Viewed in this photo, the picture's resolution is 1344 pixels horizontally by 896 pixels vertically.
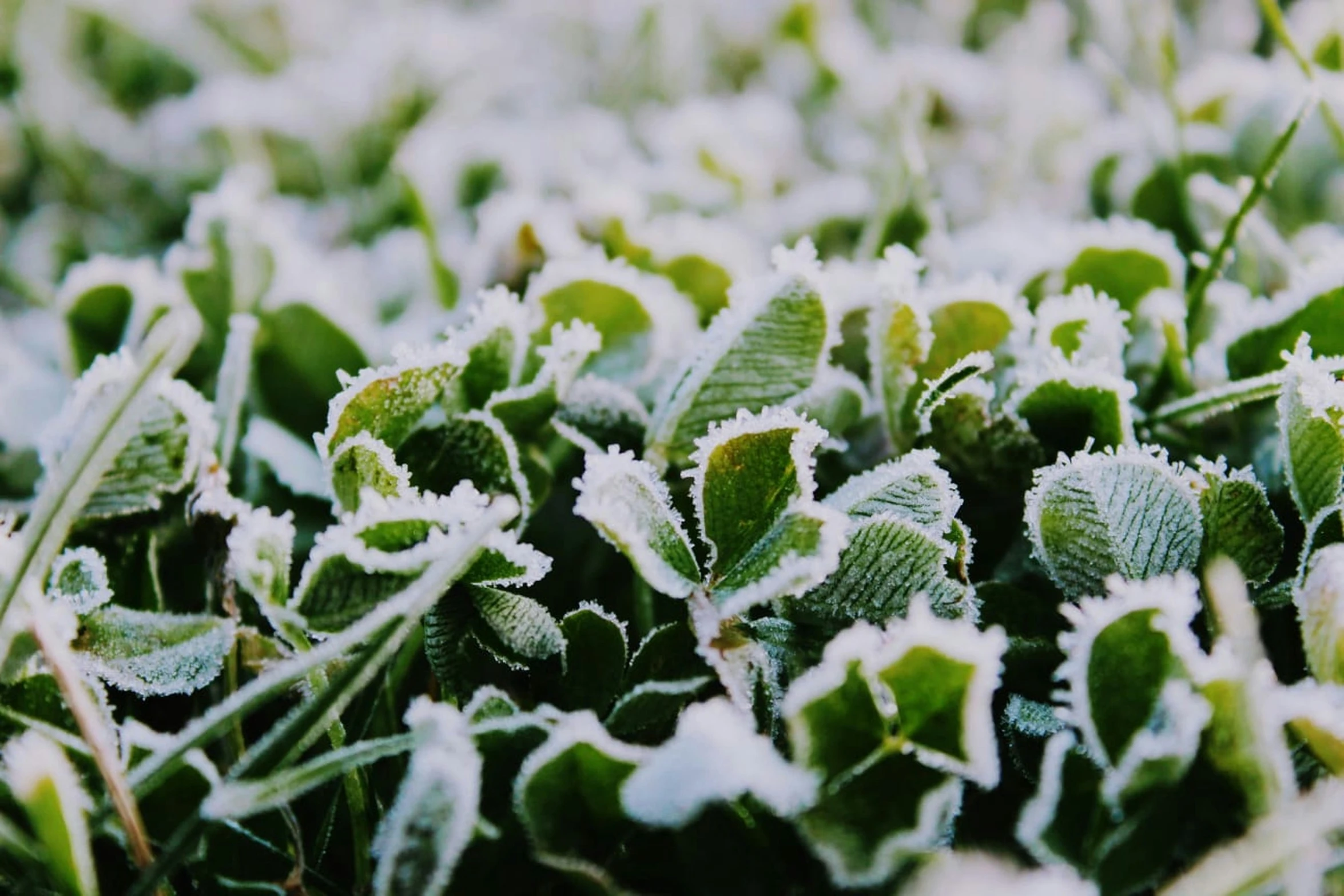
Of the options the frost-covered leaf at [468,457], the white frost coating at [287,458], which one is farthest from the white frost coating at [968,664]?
the white frost coating at [287,458]

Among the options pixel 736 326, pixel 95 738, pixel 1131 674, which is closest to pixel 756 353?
pixel 736 326

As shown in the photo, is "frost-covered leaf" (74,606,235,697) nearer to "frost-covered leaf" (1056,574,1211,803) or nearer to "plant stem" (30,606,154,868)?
"plant stem" (30,606,154,868)

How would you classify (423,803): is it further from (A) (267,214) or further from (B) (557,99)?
(B) (557,99)

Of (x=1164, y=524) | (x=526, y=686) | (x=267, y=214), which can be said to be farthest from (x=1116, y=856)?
(x=267, y=214)

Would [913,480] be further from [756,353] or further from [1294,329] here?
[1294,329]

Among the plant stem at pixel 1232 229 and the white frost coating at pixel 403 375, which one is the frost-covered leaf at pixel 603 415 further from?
the plant stem at pixel 1232 229
